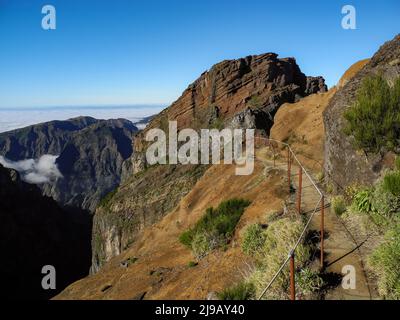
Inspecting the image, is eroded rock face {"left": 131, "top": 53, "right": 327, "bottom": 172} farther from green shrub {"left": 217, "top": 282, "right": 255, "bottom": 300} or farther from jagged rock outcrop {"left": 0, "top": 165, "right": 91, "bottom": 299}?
jagged rock outcrop {"left": 0, "top": 165, "right": 91, "bottom": 299}

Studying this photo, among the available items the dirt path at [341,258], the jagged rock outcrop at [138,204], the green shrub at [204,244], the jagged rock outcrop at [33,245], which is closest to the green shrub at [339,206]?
the dirt path at [341,258]

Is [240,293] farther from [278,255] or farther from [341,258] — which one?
[341,258]

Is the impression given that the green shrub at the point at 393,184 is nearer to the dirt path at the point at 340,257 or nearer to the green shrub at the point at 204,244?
the dirt path at the point at 340,257

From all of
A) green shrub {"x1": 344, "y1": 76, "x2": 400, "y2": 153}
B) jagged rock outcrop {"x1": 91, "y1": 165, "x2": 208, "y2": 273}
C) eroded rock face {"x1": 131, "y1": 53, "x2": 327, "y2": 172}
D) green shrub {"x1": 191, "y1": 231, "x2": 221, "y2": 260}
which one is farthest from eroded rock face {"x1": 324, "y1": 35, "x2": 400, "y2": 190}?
eroded rock face {"x1": 131, "y1": 53, "x2": 327, "y2": 172}

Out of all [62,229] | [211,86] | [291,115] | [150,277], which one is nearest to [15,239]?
[62,229]

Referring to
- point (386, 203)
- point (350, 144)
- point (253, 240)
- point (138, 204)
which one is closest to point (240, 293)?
point (253, 240)

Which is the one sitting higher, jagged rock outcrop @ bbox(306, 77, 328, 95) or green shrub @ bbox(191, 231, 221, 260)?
jagged rock outcrop @ bbox(306, 77, 328, 95)
